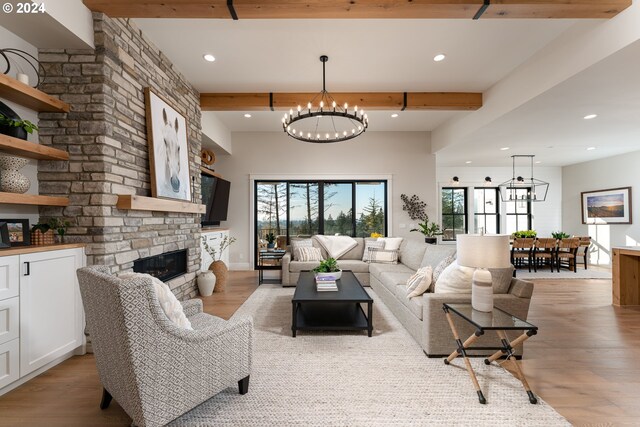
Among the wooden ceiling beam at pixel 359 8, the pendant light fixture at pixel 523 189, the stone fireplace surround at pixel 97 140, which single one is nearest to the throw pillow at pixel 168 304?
the stone fireplace surround at pixel 97 140

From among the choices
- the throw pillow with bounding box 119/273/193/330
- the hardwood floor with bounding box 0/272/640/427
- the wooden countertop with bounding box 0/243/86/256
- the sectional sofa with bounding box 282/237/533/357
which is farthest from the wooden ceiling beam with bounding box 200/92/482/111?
the throw pillow with bounding box 119/273/193/330

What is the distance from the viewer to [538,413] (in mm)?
1794

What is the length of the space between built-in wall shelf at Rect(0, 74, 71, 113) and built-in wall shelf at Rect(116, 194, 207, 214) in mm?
862

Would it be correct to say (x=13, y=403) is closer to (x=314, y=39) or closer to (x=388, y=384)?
(x=388, y=384)

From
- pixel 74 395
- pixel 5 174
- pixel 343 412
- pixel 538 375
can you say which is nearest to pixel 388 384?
pixel 343 412

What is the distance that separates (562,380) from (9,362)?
3948mm

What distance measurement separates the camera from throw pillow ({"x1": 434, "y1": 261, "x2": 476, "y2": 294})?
8.39ft

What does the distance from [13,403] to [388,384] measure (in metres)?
2.52

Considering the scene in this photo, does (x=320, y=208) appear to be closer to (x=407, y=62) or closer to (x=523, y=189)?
(x=407, y=62)

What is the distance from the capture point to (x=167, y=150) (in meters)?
3.48

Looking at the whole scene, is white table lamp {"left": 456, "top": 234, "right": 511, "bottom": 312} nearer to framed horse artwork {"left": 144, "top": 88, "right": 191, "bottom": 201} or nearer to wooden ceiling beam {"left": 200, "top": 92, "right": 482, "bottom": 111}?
wooden ceiling beam {"left": 200, "top": 92, "right": 482, "bottom": 111}

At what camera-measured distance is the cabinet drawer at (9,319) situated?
1928 mm

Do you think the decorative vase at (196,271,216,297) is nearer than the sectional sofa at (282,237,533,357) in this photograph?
No

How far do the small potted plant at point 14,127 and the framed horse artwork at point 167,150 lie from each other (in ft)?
3.46
